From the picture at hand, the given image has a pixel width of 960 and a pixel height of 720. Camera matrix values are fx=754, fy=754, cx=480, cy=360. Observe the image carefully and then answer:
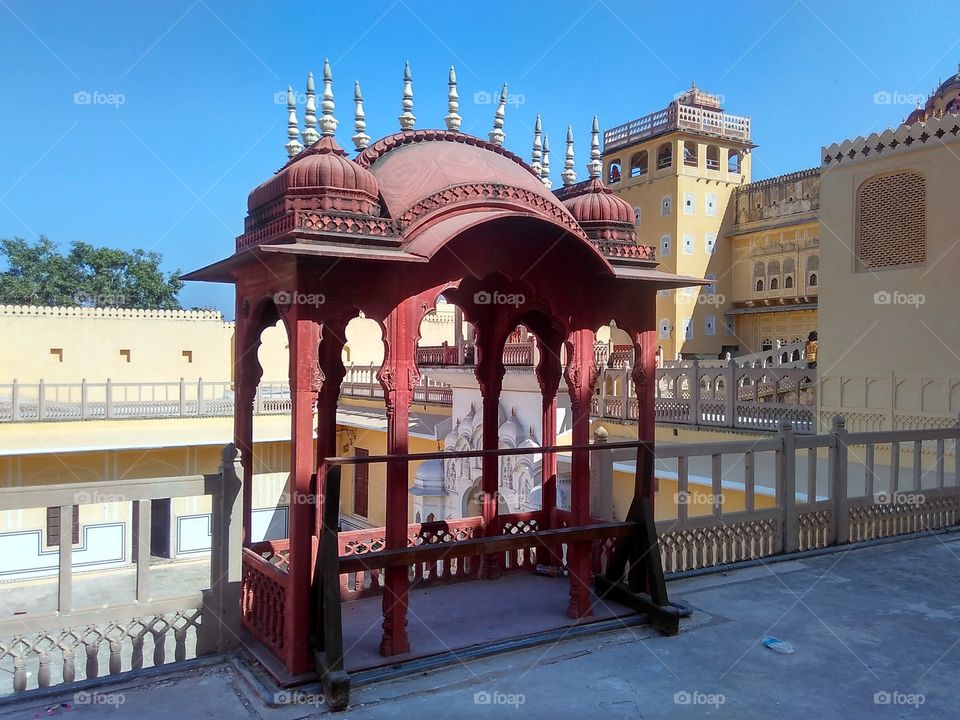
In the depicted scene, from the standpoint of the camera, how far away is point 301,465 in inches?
179

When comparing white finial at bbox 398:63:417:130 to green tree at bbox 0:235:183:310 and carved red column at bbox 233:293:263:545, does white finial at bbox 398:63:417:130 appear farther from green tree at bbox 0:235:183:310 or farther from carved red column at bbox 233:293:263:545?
green tree at bbox 0:235:183:310

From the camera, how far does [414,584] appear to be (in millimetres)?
6004

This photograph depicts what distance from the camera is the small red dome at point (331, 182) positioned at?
4.69 meters

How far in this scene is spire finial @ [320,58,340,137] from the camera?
5.18 meters

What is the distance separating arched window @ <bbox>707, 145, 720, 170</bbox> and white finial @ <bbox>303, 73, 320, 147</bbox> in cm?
3654

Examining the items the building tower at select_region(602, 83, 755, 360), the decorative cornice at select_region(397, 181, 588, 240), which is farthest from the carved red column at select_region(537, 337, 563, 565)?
the building tower at select_region(602, 83, 755, 360)

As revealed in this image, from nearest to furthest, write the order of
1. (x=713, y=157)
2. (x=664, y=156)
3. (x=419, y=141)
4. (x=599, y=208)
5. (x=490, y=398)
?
(x=419, y=141)
(x=599, y=208)
(x=490, y=398)
(x=664, y=156)
(x=713, y=157)

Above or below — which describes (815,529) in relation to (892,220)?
below

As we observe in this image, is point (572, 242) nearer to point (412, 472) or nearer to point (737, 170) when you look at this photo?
point (412, 472)

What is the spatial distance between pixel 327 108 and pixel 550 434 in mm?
3286

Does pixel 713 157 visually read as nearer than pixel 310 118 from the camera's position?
No

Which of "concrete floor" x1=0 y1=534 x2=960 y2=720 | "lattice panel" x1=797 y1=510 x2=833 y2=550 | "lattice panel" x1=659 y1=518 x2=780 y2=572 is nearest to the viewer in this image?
"concrete floor" x1=0 y1=534 x2=960 y2=720

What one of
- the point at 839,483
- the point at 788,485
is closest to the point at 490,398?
the point at 788,485

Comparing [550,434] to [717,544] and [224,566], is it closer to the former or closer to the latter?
[717,544]
